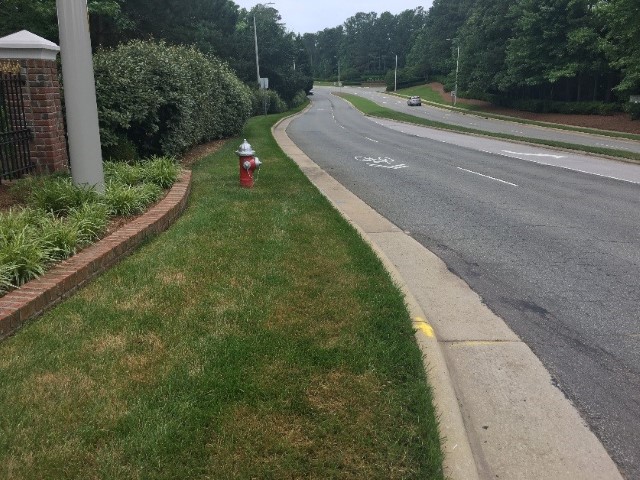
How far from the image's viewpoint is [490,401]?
12.4 ft

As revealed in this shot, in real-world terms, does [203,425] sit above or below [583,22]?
below

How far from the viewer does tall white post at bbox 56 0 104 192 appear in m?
6.71

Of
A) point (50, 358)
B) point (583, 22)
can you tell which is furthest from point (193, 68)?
point (583, 22)

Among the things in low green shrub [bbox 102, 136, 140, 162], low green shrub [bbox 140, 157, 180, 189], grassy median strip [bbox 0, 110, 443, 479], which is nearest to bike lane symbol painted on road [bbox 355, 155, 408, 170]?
low green shrub [bbox 102, 136, 140, 162]

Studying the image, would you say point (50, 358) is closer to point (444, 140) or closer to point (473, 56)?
point (444, 140)

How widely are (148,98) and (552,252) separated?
24.5 ft

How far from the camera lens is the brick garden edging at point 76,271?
411 centimetres

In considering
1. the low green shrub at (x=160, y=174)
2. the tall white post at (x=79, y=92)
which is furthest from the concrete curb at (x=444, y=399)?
the low green shrub at (x=160, y=174)

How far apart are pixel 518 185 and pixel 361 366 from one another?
10.7 m

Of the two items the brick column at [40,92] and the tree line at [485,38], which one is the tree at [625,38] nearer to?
the tree line at [485,38]

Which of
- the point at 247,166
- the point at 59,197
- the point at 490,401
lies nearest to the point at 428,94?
the point at 247,166

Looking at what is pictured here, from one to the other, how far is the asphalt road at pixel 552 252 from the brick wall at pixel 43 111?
5.32m

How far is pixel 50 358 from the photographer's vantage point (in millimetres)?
3656

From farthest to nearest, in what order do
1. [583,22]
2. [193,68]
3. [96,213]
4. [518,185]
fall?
1. [583,22]
2. [193,68]
3. [518,185]
4. [96,213]
